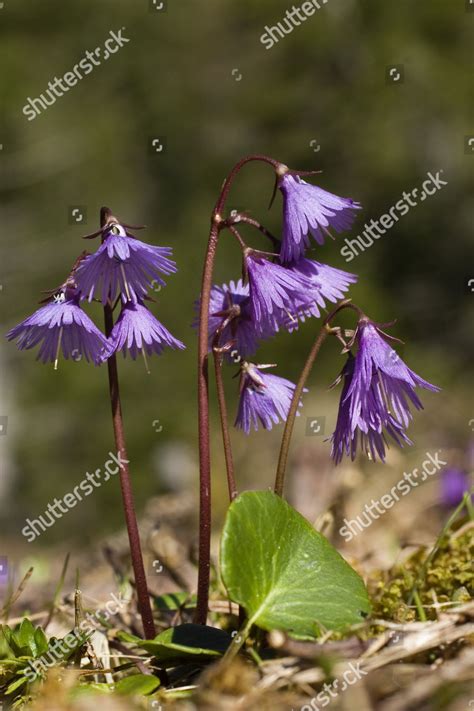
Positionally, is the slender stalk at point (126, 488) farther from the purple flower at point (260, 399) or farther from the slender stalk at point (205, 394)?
the purple flower at point (260, 399)

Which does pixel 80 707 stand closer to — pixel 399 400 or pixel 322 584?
pixel 322 584

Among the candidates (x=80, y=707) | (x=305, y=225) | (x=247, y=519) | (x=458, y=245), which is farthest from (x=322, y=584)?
(x=458, y=245)

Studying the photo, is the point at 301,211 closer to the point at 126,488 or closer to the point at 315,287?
the point at 315,287

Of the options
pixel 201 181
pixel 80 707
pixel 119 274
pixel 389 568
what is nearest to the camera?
pixel 80 707

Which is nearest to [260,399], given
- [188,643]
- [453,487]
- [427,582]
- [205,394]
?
[205,394]

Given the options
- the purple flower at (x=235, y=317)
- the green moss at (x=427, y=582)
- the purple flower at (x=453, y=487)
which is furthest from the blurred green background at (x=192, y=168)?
the purple flower at (x=235, y=317)
